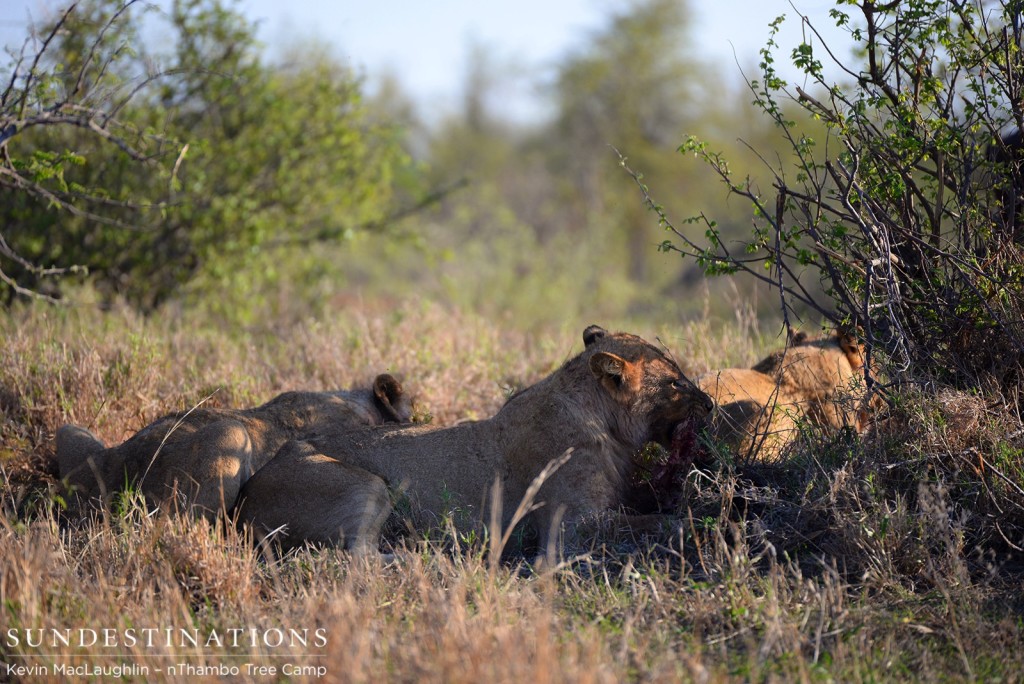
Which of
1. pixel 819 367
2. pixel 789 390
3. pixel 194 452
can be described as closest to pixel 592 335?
pixel 789 390

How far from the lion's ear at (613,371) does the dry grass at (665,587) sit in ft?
2.77

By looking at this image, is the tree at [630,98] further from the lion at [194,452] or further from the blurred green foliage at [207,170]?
the lion at [194,452]

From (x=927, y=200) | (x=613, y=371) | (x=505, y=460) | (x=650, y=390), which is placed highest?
(x=927, y=200)

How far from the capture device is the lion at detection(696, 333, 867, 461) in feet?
21.5

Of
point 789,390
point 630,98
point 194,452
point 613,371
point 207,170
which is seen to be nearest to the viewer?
point 194,452

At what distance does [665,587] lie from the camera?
501 centimetres

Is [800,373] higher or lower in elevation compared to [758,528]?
higher

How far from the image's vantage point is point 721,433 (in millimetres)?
6801

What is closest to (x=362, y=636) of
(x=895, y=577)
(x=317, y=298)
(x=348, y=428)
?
(x=895, y=577)

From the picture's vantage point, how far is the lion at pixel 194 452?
5.98 metres

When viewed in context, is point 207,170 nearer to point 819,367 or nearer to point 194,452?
point 194,452

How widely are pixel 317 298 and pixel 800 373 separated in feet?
28.0

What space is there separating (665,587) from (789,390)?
2.76 metres

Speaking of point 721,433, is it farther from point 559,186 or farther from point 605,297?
point 559,186
